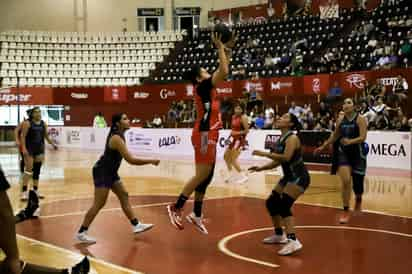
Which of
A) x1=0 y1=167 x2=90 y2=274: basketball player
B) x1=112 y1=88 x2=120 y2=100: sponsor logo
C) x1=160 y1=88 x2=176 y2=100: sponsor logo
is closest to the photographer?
x1=0 y1=167 x2=90 y2=274: basketball player

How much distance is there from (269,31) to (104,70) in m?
10.9

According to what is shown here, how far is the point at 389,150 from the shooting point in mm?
17484

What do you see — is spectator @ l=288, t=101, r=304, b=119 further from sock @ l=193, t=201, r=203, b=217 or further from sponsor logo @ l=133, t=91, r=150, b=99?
sock @ l=193, t=201, r=203, b=217

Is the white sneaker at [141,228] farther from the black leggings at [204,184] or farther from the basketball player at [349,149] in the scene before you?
the basketball player at [349,149]

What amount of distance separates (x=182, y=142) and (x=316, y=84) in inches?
219

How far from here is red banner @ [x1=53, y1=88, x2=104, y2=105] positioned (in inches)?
1319

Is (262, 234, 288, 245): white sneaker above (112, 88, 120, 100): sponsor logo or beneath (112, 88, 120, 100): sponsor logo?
beneath

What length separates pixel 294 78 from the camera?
2389 centimetres

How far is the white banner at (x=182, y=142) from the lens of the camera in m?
17.2

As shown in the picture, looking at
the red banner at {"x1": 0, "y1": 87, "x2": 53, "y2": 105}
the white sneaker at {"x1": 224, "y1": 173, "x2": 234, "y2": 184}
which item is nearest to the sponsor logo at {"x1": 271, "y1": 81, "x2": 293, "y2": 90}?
the white sneaker at {"x1": 224, "y1": 173, "x2": 234, "y2": 184}

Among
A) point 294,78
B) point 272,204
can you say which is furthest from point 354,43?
point 272,204

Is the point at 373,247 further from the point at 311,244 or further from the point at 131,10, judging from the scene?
the point at 131,10

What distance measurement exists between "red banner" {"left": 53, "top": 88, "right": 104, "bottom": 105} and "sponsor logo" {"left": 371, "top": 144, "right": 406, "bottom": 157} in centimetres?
1920

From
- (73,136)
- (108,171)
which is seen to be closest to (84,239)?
(108,171)
